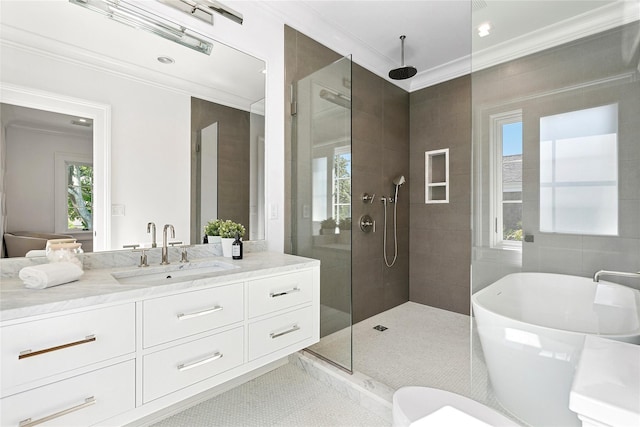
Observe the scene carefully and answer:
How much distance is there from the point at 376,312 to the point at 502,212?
6.00 ft

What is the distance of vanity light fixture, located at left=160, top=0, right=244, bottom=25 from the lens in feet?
5.92

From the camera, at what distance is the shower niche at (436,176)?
338cm

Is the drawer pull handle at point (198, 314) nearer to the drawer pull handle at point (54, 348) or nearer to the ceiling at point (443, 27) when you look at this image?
the drawer pull handle at point (54, 348)

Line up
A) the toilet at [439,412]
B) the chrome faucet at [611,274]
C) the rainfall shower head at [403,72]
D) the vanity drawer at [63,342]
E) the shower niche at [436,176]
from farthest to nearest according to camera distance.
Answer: the shower niche at [436,176], the rainfall shower head at [403,72], the chrome faucet at [611,274], the toilet at [439,412], the vanity drawer at [63,342]

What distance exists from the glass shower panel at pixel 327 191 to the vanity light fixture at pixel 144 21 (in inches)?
31.1

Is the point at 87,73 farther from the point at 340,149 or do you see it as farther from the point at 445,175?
the point at 445,175

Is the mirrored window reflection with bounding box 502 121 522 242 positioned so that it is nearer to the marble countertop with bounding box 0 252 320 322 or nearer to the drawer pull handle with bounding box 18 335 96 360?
the marble countertop with bounding box 0 252 320 322

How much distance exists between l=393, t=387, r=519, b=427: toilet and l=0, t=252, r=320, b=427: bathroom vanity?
65 cm

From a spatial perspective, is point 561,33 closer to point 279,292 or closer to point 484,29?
point 484,29

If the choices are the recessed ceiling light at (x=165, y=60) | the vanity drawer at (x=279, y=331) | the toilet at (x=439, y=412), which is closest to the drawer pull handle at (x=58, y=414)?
the vanity drawer at (x=279, y=331)

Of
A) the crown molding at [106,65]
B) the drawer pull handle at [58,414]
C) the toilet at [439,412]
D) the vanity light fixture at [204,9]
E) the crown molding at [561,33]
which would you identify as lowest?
the toilet at [439,412]

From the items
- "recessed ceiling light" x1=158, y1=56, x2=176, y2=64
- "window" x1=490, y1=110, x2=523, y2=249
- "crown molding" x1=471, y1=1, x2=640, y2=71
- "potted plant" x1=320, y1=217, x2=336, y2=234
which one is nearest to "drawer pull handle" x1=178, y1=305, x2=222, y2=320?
"potted plant" x1=320, y1=217, x2=336, y2=234

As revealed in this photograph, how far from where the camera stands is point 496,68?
1.85m

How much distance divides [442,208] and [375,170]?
35.1 inches
